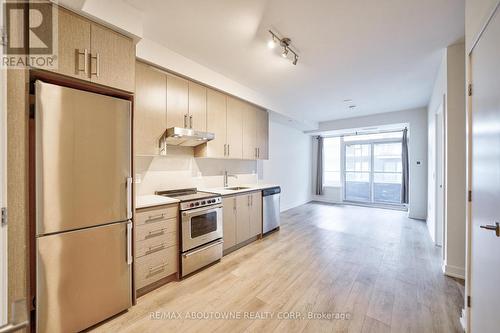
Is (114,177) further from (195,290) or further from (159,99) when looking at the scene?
(195,290)

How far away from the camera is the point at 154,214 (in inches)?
88.3

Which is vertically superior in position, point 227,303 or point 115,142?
point 115,142

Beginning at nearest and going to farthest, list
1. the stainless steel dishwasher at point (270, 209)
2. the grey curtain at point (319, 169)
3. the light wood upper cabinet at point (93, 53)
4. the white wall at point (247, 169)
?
the light wood upper cabinet at point (93, 53) < the white wall at point (247, 169) < the stainless steel dishwasher at point (270, 209) < the grey curtain at point (319, 169)

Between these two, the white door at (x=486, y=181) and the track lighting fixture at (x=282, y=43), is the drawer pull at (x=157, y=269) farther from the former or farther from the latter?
the track lighting fixture at (x=282, y=43)

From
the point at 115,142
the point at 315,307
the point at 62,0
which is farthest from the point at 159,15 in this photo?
the point at 315,307

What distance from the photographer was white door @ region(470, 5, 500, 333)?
1.12 metres

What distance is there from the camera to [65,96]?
1586mm

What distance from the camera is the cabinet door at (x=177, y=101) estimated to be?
2.71 meters

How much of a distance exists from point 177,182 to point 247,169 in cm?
181

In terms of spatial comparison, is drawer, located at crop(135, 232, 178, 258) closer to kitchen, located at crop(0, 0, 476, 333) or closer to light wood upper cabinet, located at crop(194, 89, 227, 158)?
kitchen, located at crop(0, 0, 476, 333)

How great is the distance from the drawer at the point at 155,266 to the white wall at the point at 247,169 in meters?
0.91

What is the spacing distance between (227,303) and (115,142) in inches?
74.2

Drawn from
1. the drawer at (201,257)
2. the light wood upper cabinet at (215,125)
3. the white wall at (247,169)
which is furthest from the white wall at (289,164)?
the drawer at (201,257)

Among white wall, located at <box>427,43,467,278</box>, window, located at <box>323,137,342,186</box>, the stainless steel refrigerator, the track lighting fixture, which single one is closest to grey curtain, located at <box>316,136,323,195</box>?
window, located at <box>323,137,342,186</box>
